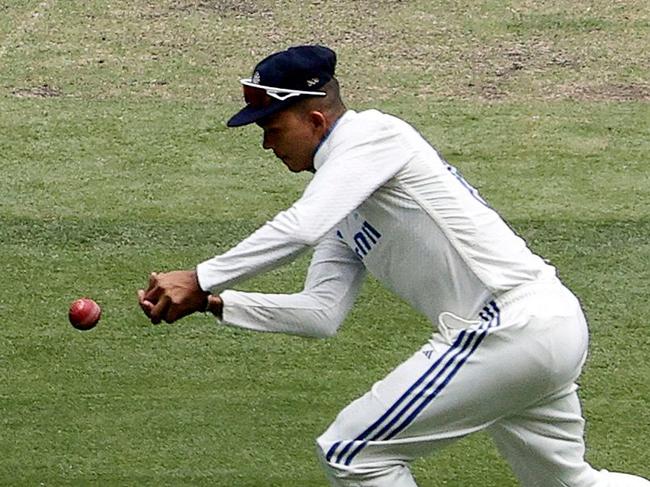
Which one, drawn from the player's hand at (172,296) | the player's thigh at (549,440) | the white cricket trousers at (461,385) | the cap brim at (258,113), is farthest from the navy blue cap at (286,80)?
the player's thigh at (549,440)

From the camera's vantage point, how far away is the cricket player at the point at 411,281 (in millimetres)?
4367

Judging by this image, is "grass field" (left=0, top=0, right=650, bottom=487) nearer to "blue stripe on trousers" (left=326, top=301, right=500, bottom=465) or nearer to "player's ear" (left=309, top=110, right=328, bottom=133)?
"blue stripe on trousers" (left=326, top=301, right=500, bottom=465)

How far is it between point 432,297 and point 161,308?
2.93 feet

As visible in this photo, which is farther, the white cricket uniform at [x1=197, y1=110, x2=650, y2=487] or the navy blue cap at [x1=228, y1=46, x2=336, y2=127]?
the navy blue cap at [x1=228, y1=46, x2=336, y2=127]

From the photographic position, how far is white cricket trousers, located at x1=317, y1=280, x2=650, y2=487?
444cm

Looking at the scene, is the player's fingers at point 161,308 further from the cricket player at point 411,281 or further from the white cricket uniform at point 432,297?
the white cricket uniform at point 432,297

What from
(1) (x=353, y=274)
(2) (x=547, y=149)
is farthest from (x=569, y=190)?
(1) (x=353, y=274)

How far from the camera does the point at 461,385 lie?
445 centimetres

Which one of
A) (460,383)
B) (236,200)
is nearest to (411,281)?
(460,383)

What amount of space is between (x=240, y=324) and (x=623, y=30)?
26.7ft

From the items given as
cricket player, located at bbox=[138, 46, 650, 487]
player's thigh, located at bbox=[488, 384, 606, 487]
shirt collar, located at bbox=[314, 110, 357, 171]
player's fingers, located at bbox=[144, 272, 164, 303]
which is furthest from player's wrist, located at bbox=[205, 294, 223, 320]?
player's thigh, located at bbox=[488, 384, 606, 487]

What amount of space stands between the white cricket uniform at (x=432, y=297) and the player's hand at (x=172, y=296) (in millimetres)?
49

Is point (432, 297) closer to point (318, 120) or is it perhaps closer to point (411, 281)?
point (411, 281)

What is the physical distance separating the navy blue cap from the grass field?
1924 millimetres
